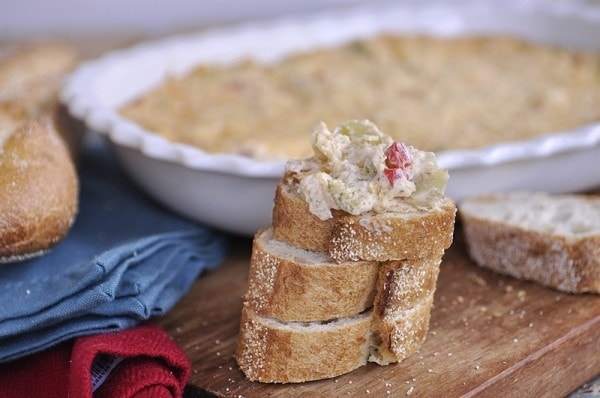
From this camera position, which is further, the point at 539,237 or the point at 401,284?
the point at 539,237

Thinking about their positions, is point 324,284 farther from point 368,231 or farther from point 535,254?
point 535,254

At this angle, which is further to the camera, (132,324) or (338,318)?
(132,324)

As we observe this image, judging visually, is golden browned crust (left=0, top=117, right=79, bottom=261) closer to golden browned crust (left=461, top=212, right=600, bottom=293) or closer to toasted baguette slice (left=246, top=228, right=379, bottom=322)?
toasted baguette slice (left=246, top=228, right=379, bottom=322)

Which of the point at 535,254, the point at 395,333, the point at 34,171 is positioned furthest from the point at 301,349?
the point at 34,171

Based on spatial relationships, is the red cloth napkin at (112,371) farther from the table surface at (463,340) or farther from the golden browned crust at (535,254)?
the golden browned crust at (535,254)

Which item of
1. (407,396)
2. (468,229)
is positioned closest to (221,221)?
(468,229)

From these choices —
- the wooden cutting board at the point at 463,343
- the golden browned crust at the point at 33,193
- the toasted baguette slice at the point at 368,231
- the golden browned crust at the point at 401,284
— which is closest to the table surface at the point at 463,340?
the wooden cutting board at the point at 463,343

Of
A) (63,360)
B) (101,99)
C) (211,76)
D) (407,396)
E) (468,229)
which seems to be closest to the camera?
(407,396)

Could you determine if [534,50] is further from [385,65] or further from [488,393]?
[488,393]
